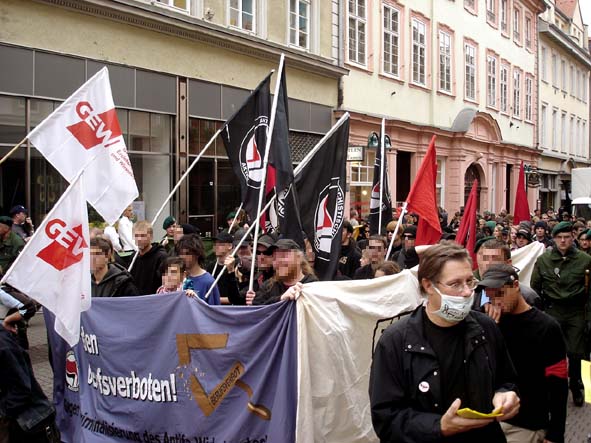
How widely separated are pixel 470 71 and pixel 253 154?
1025 inches

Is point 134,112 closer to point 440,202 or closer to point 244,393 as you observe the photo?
point 244,393

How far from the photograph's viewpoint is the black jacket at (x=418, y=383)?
2.92 meters

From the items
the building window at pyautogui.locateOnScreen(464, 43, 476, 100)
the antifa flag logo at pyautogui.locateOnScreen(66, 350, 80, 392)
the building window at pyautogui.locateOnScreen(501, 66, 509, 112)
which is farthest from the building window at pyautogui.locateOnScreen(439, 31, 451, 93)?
the antifa flag logo at pyautogui.locateOnScreen(66, 350, 80, 392)

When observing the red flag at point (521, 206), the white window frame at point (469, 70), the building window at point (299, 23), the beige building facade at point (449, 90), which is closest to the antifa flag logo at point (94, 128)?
the red flag at point (521, 206)

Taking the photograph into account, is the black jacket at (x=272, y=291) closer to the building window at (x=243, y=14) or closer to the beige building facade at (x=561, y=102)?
the building window at (x=243, y=14)

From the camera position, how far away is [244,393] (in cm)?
509

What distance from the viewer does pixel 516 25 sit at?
123 feet

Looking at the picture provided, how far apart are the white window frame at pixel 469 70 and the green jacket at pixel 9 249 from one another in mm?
24001

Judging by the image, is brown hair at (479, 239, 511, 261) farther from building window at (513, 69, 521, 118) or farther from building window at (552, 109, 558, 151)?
building window at (552, 109, 558, 151)

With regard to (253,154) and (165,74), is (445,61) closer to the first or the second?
(165,74)

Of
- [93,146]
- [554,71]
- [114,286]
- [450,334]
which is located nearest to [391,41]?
[93,146]

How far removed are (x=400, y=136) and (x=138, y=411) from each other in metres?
20.5

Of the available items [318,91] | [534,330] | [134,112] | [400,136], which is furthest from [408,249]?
[400,136]

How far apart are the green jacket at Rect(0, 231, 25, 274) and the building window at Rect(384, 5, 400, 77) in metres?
16.3
